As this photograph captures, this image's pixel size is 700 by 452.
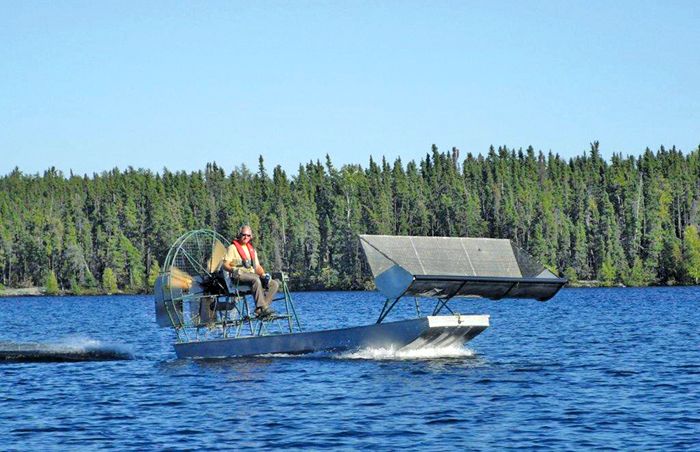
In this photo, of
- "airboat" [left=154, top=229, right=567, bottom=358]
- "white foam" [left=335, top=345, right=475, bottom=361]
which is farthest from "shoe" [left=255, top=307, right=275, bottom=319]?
"white foam" [left=335, top=345, right=475, bottom=361]

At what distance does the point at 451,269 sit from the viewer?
129 feet

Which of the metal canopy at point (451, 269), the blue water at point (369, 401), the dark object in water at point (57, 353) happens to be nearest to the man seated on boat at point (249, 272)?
the blue water at point (369, 401)

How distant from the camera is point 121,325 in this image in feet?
286

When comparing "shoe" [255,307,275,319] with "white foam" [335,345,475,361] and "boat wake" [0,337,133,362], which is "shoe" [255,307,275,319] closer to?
"white foam" [335,345,475,361]

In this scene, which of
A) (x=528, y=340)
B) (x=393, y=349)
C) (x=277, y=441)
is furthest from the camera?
(x=528, y=340)

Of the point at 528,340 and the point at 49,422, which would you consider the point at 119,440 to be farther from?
the point at 528,340

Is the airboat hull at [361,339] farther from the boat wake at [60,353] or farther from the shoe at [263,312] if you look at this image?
the boat wake at [60,353]

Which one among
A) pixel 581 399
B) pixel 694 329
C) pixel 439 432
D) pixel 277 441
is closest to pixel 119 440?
pixel 277 441

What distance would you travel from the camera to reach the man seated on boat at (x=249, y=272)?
4144 centimetres

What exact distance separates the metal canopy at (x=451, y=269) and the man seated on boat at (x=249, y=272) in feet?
13.8

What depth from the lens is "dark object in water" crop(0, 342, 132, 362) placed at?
4934cm

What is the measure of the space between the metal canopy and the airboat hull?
3.38 ft

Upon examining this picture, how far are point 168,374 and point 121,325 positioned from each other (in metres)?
46.9

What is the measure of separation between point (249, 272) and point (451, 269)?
7.23 meters
